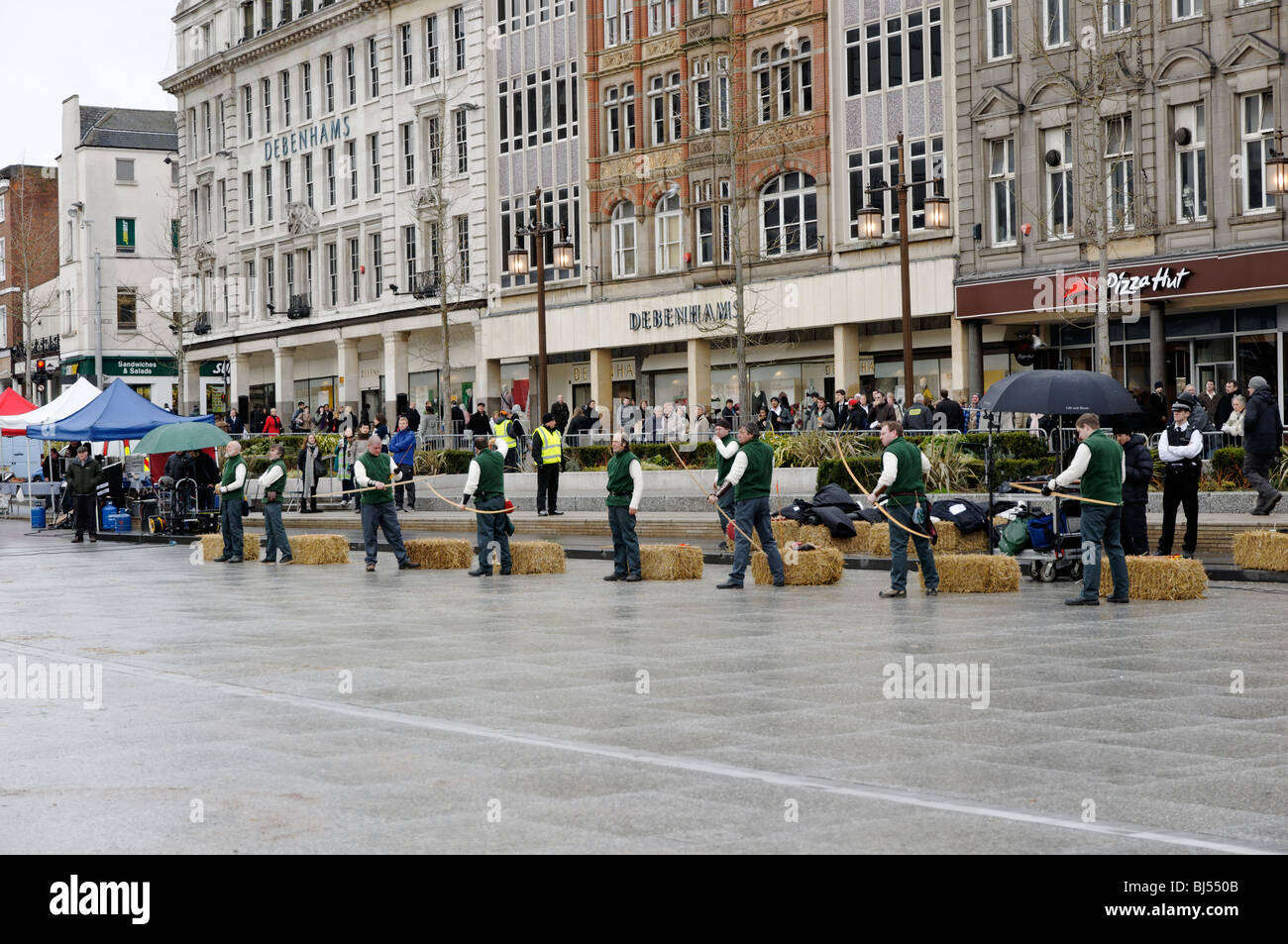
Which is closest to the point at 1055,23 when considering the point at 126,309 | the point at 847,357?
the point at 847,357

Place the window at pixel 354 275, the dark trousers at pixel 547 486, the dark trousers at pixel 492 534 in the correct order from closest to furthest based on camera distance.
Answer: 1. the dark trousers at pixel 492 534
2. the dark trousers at pixel 547 486
3. the window at pixel 354 275

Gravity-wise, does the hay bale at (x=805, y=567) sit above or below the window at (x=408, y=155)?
below

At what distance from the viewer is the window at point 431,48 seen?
58.3 meters

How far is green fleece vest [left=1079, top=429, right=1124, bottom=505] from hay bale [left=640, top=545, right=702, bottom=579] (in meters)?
5.83

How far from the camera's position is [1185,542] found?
20.6m

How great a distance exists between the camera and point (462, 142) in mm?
57344

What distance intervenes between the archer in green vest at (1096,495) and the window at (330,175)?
50829 mm

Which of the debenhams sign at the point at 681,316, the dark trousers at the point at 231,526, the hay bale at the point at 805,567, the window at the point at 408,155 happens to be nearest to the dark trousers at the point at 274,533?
the dark trousers at the point at 231,526

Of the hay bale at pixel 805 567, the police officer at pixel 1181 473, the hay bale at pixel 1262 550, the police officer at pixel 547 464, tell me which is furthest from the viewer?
the police officer at pixel 547 464

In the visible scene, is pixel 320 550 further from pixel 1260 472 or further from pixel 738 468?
pixel 1260 472

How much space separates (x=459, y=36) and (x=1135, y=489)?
143 ft

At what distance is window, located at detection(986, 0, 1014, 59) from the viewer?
39.8 meters

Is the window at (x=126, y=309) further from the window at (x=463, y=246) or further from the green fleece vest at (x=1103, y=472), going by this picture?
the green fleece vest at (x=1103, y=472)

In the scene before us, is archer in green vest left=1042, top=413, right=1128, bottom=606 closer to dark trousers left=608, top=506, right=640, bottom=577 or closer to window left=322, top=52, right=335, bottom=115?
dark trousers left=608, top=506, right=640, bottom=577
